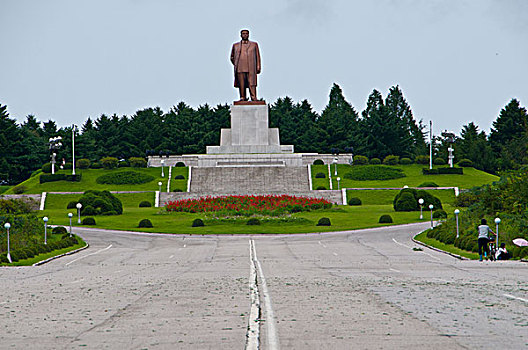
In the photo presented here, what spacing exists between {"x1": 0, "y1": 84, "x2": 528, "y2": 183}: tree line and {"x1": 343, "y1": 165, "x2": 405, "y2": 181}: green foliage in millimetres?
18278

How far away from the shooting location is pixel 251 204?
46.7m

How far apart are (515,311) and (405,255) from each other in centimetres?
1565

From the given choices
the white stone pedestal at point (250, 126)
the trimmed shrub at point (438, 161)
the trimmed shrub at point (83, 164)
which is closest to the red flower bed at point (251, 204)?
the white stone pedestal at point (250, 126)

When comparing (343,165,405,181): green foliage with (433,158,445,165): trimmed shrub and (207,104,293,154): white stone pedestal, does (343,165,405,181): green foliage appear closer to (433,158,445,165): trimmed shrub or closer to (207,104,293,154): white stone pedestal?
(207,104,293,154): white stone pedestal

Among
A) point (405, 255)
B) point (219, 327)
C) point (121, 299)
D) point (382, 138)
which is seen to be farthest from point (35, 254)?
point (382, 138)

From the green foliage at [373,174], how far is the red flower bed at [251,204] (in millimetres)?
15269

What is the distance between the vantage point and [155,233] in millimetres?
37250

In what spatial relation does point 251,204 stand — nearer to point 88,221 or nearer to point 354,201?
point 354,201

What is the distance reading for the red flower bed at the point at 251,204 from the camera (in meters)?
46.1

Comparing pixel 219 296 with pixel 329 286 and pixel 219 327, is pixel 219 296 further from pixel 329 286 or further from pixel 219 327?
pixel 219 327

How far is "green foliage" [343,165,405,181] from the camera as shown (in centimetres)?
6461

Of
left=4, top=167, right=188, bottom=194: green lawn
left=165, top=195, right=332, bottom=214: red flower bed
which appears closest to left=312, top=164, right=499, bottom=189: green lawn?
left=165, top=195, right=332, bottom=214: red flower bed

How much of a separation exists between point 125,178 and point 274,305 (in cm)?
5558

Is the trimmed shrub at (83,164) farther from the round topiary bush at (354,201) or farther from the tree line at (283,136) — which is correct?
the round topiary bush at (354,201)
